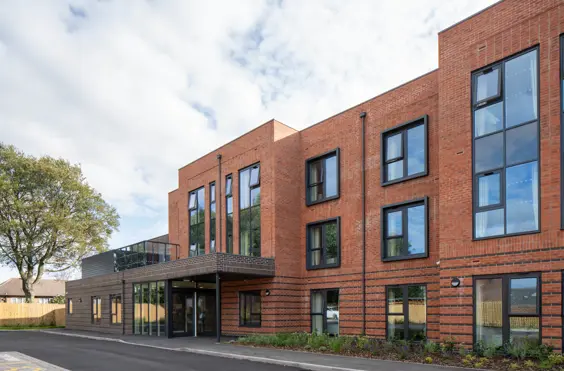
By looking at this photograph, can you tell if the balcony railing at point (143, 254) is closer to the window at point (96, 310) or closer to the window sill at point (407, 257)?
the window at point (96, 310)

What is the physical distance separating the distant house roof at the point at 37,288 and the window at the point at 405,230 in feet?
175

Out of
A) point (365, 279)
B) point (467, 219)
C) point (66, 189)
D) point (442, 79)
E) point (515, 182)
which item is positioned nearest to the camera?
point (515, 182)

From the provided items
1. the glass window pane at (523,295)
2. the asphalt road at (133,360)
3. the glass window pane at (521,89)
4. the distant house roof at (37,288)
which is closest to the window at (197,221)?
the asphalt road at (133,360)

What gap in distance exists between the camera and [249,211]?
69.8ft

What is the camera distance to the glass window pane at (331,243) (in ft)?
61.7

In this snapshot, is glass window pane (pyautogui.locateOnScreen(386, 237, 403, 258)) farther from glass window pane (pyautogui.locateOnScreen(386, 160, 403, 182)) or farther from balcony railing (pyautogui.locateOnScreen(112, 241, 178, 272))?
balcony railing (pyautogui.locateOnScreen(112, 241, 178, 272))

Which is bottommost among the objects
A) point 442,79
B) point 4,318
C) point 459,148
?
point 4,318

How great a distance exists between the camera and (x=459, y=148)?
44.3 feet

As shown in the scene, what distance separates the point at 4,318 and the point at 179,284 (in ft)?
77.5

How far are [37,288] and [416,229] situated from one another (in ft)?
207

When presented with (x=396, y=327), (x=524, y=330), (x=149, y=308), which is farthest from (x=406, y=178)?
(x=149, y=308)

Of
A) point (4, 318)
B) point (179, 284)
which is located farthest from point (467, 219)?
point (4, 318)

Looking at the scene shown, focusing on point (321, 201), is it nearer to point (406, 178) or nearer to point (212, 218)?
point (406, 178)

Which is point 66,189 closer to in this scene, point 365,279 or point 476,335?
point 365,279
